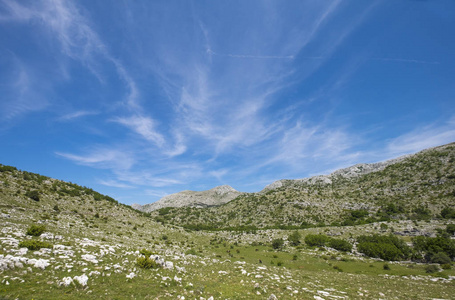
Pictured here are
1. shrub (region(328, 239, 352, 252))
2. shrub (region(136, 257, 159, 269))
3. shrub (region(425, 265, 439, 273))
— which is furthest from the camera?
shrub (region(328, 239, 352, 252))

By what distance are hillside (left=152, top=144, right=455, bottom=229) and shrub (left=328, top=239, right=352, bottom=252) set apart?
1162 inches

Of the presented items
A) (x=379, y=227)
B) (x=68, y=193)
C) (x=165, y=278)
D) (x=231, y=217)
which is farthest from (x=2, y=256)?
(x=231, y=217)

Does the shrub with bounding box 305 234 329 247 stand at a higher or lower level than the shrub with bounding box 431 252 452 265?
higher

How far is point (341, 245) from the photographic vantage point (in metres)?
42.6

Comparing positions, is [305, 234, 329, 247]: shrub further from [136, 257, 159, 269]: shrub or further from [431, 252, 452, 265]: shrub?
[136, 257, 159, 269]: shrub

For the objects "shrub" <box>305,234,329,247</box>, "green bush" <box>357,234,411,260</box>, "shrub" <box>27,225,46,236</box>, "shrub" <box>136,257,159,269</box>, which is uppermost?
"shrub" <box>27,225,46,236</box>

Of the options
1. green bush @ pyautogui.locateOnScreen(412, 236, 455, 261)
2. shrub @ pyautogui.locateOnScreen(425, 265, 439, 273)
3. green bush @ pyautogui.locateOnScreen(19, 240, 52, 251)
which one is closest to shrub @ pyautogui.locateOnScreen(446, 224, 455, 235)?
green bush @ pyautogui.locateOnScreen(412, 236, 455, 261)

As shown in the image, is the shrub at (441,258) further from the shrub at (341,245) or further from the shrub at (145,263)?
the shrub at (145,263)

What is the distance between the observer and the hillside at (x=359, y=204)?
254 ft

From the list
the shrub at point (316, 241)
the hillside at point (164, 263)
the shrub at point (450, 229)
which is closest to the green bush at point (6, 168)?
the hillside at point (164, 263)

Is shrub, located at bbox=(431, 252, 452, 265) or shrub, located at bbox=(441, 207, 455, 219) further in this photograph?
shrub, located at bbox=(441, 207, 455, 219)

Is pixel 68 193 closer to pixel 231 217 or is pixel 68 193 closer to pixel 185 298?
pixel 185 298

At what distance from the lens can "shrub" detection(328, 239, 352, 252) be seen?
1636 inches

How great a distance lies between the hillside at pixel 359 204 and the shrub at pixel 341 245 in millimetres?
29508
